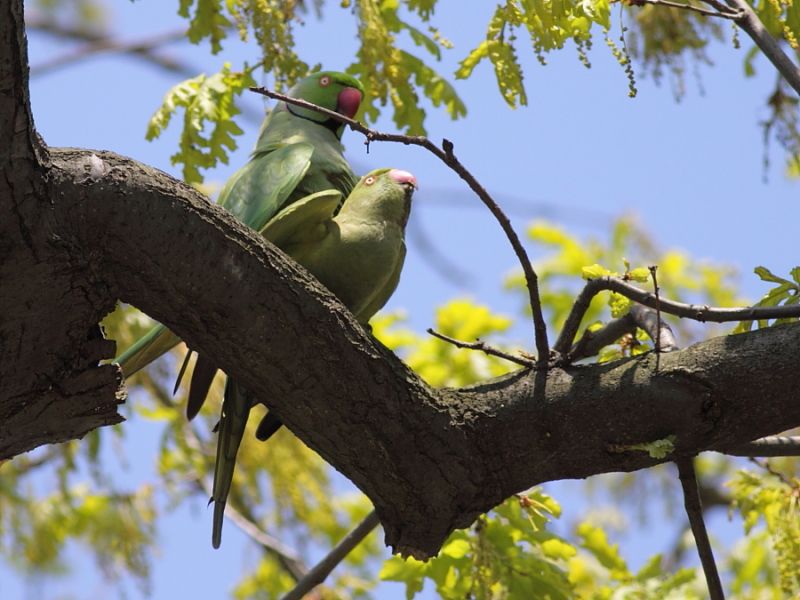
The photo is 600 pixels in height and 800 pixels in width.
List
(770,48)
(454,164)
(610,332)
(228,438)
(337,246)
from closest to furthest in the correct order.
Answer: (454,164) < (770,48) < (610,332) < (337,246) < (228,438)

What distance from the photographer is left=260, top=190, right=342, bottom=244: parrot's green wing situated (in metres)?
2.99

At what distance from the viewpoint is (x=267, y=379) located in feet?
8.18

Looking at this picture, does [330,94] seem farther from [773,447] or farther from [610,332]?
[773,447]

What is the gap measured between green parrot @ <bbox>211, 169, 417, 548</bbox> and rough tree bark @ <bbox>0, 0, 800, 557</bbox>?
1.78ft

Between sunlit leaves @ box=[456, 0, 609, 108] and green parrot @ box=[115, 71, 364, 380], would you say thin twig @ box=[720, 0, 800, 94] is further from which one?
green parrot @ box=[115, 71, 364, 380]

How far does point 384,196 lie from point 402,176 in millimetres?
133

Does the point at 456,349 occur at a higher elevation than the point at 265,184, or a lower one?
higher

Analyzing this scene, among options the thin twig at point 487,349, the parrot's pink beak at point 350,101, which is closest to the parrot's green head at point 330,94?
the parrot's pink beak at point 350,101

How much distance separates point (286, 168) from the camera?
3.36 meters

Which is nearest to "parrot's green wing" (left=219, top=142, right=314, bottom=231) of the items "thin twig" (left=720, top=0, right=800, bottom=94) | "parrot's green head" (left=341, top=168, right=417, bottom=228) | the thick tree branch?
"parrot's green head" (left=341, top=168, right=417, bottom=228)

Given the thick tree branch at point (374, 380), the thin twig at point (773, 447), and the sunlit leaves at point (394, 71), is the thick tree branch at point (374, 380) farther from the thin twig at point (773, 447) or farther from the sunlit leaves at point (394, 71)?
the sunlit leaves at point (394, 71)

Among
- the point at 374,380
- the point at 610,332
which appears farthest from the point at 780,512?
the point at 374,380

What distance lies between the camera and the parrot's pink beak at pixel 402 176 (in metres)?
3.21

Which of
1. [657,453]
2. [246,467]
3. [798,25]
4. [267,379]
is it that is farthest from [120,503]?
[798,25]
